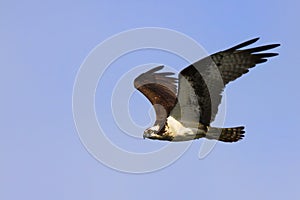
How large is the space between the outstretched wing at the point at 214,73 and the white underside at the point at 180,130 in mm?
629

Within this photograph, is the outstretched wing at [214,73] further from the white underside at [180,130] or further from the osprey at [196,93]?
the white underside at [180,130]

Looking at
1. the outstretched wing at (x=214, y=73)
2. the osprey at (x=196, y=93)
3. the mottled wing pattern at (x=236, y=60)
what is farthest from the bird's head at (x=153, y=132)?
the mottled wing pattern at (x=236, y=60)

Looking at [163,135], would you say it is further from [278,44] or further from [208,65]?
[278,44]

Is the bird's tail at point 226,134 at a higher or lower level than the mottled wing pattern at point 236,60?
lower

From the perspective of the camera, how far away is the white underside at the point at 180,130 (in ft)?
49.5

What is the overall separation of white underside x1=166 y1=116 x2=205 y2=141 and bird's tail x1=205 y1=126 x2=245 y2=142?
301 mm

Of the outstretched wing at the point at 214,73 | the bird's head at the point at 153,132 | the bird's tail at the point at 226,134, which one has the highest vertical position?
the outstretched wing at the point at 214,73

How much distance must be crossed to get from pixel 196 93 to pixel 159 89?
1706 mm

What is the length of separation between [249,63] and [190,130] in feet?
6.32

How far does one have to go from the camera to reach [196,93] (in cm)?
1452

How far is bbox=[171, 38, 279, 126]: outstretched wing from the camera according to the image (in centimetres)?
1409

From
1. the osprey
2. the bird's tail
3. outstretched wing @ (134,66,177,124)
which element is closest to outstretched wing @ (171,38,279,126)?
the osprey

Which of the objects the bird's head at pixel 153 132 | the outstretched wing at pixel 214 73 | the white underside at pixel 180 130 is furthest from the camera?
the bird's head at pixel 153 132

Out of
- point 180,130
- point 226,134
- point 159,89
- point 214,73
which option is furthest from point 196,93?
point 159,89
